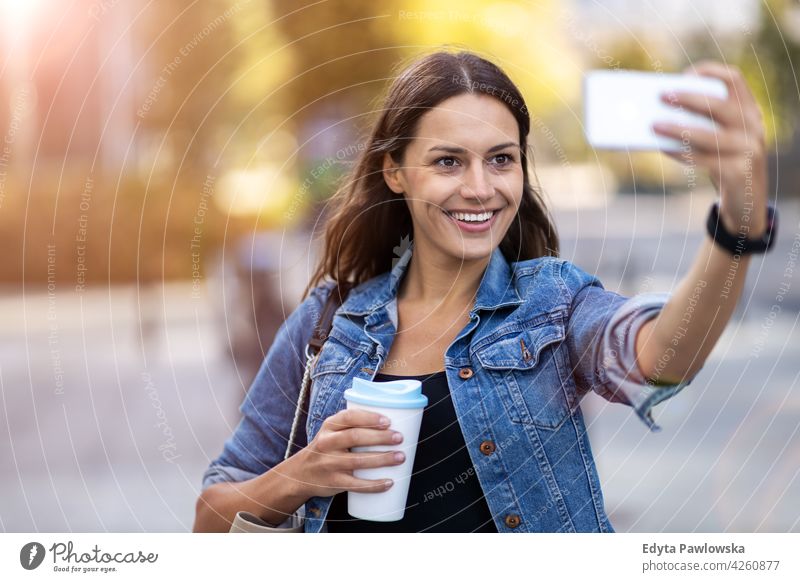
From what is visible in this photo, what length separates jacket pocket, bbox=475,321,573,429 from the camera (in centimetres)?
170

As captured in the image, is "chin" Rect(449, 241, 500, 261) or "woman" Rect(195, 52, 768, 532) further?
"chin" Rect(449, 241, 500, 261)

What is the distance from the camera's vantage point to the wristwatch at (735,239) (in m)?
1.40

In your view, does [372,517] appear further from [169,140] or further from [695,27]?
[169,140]

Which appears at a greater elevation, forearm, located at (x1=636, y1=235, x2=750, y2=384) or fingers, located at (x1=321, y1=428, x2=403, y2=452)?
forearm, located at (x1=636, y1=235, x2=750, y2=384)

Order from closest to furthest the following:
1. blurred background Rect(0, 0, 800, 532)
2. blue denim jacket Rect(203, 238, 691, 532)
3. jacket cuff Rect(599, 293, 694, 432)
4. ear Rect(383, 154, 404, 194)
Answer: jacket cuff Rect(599, 293, 694, 432) < blue denim jacket Rect(203, 238, 691, 532) < ear Rect(383, 154, 404, 194) < blurred background Rect(0, 0, 800, 532)

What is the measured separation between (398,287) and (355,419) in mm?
369

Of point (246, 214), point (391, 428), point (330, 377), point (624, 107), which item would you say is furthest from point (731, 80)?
point (246, 214)

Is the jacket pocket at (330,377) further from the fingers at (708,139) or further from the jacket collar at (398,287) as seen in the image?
the fingers at (708,139)

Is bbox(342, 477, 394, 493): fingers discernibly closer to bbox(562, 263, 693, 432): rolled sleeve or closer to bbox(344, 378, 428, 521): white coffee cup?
bbox(344, 378, 428, 521): white coffee cup

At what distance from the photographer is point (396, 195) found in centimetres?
195

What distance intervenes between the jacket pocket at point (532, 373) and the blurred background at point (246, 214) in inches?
19.1

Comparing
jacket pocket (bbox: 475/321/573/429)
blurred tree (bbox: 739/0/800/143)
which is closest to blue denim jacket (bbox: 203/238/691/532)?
jacket pocket (bbox: 475/321/573/429)
